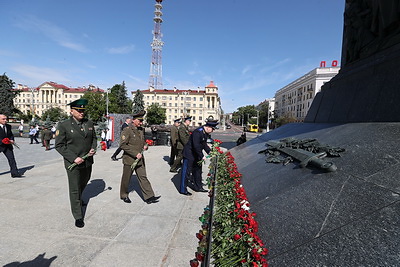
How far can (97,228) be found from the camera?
9.73 ft

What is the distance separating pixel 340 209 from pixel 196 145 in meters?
3.20

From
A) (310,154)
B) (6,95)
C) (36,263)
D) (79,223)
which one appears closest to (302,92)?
(310,154)

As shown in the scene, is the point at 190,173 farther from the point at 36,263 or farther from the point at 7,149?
the point at 7,149

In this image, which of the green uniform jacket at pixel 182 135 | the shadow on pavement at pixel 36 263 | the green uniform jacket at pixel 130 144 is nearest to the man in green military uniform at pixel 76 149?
the green uniform jacket at pixel 130 144

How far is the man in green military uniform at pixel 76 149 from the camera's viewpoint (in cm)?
309

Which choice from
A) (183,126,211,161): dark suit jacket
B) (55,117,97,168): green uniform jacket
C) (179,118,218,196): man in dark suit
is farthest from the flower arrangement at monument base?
(55,117,97,168): green uniform jacket

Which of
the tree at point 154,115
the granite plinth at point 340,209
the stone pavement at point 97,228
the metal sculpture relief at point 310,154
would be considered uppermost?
the tree at point 154,115

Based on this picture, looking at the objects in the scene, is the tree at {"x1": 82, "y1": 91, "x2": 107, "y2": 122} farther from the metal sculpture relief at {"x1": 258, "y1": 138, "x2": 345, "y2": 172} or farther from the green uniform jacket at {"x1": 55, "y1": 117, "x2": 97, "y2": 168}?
the metal sculpture relief at {"x1": 258, "y1": 138, "x2": 345, "y2": 172}

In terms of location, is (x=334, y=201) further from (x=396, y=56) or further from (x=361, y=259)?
(x=396, y=56)

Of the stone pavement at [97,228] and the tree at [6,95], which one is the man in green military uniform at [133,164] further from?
the tree at [6,95]

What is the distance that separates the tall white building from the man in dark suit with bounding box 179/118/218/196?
44686 mm

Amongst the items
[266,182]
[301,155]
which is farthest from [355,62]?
[266,182]

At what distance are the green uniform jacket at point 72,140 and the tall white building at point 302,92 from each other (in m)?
47.0

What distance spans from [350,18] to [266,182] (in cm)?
617
